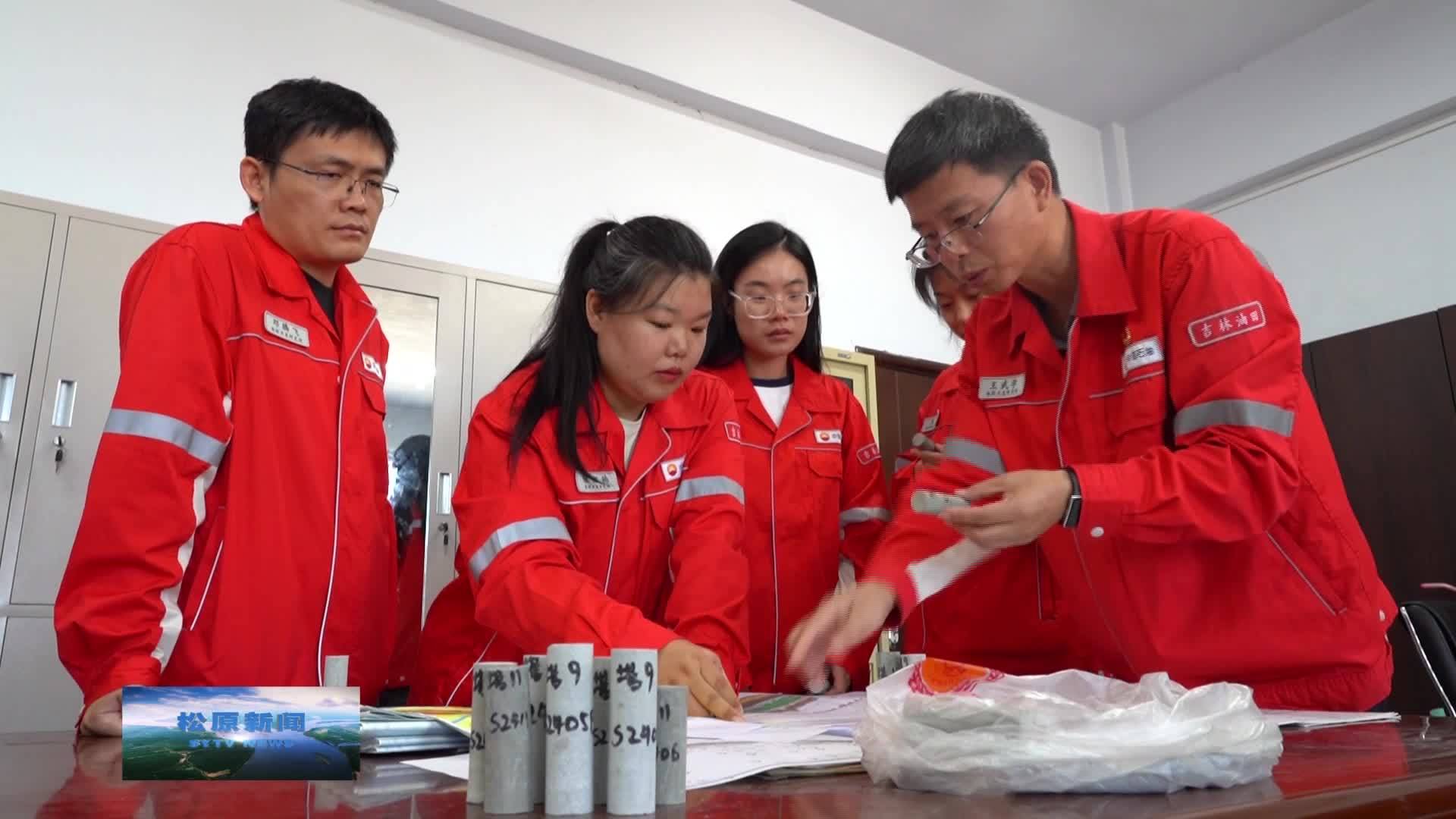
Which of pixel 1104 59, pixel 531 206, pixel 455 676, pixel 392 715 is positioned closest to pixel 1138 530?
pixel 392 715

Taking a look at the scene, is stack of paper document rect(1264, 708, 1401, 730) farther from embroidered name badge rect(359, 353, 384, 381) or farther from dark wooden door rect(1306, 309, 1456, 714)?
dark wooden door rect(1306, 309, 1456, 714)

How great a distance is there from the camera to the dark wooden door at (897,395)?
3.77 m

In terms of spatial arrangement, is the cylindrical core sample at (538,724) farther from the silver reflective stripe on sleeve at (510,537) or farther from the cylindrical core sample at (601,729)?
the silver reflective stripe on sleeve at (510,537)

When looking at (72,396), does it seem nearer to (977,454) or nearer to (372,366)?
(372,366)

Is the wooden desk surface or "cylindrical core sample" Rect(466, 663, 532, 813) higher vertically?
"cylindrical core sample" Rect(466, 663, 532, 813)

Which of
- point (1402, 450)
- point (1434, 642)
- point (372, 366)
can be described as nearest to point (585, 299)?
point (372, 366)

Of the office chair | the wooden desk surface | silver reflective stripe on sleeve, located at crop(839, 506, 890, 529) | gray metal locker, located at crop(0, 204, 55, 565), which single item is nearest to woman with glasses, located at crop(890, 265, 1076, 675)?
silver reflective stripe on sleeve, located at crop(839, 506, 890, 529)

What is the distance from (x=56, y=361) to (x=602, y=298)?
1420mm

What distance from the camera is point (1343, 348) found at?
382cm

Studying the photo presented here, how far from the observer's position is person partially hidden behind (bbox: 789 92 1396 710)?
120 cm

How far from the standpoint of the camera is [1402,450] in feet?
11.8

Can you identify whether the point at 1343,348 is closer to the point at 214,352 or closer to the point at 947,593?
the point at 947,593

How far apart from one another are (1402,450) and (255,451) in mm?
3777

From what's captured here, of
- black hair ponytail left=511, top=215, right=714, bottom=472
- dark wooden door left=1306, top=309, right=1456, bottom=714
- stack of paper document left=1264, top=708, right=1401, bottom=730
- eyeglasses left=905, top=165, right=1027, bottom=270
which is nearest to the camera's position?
stack of paper document left=1264, top=708, right=1401, bottom=730
